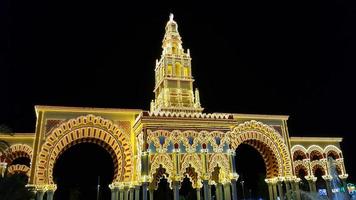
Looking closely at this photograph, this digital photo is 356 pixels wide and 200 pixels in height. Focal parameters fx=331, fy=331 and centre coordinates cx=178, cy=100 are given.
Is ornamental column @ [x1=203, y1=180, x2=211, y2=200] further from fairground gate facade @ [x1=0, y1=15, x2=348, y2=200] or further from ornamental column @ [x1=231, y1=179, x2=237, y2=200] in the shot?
ornamental column @ [x1=231, y1=179, x2=237, y2=200]

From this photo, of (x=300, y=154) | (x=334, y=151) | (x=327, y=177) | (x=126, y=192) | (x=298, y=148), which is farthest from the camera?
(x=334, y=151)


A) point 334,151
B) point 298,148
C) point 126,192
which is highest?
point 298,148

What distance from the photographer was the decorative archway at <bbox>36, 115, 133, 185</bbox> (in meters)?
23.7

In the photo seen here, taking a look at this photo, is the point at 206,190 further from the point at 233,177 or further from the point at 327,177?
the point at 327,177

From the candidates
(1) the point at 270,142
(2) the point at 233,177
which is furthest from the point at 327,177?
(2) the point at 233,177

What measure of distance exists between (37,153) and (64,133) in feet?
7.49

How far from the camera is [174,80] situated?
32906mm

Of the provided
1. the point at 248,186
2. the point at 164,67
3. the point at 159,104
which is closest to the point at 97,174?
the point at 159,104

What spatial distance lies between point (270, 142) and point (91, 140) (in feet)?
50.7

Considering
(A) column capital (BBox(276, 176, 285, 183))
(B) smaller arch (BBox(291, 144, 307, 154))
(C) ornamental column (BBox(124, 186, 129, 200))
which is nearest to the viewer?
(C) ornamental column (BBox(124, 186, 129, 200))

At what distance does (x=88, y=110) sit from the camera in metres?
25.2

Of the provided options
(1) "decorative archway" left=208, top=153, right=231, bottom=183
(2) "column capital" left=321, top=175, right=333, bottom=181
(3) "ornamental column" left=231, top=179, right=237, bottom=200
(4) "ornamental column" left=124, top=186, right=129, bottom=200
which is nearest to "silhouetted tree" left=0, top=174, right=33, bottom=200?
(4) "ornamental column" left=124, top=186, right=129, bottom=200

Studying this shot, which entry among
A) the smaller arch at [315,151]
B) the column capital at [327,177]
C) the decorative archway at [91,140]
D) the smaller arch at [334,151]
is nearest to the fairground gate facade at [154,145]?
the decorative archway at [91,140]

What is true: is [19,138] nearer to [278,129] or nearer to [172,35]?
[172,35]
